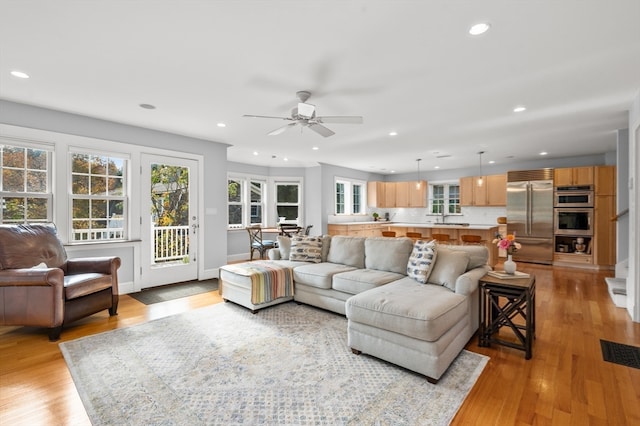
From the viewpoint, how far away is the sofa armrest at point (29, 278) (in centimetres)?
295

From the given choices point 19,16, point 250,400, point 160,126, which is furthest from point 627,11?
point 160,126

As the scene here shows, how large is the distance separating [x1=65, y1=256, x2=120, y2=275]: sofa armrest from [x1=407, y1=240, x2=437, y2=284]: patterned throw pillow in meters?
3.51

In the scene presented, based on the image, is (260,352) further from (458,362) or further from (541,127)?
(541,127)

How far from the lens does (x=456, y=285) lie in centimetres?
286

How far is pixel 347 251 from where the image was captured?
4.29m

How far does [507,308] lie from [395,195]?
7211mm

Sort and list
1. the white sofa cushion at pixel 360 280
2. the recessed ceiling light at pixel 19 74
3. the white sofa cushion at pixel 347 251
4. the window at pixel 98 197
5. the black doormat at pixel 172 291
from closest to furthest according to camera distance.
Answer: the recessed ceiling light at pixel 19 74
the white sofa cushion at pixel 360 280
the white sofa cushion at pixel 347 251
the window at pixel 98 197
the black doormat at pixel 172 291

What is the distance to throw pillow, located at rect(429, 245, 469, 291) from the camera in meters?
3.04

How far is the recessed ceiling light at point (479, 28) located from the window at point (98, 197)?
4.85 metres

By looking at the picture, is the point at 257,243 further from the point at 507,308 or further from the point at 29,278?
the point at 507,308

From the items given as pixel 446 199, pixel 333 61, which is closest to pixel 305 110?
pixel 333 61

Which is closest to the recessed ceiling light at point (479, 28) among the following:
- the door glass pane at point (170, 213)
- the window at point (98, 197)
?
the door glass pane at point (170, 213)

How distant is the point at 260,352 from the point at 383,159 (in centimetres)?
593

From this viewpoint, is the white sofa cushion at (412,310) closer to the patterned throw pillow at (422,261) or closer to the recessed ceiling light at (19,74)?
the patterned throw pillow at (422,261)
